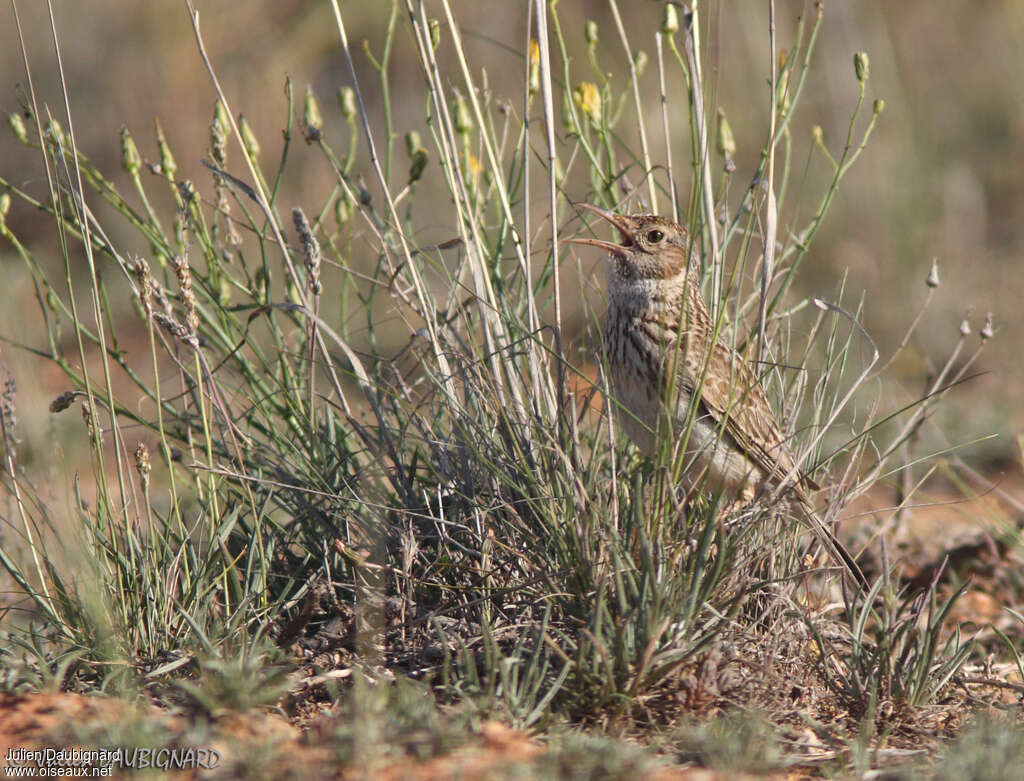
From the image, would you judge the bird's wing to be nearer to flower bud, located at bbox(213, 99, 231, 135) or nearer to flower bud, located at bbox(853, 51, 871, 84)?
flower bud, located at bbox(853, 51, 871, 84)

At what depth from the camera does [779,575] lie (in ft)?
10.4

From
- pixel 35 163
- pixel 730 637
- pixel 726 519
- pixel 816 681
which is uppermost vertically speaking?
pixel 35 163

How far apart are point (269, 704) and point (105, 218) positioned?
780cm

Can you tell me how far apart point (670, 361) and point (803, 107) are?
26.5 feet

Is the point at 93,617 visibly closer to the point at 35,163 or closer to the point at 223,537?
the point at 223,537

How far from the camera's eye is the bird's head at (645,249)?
3.72 meters

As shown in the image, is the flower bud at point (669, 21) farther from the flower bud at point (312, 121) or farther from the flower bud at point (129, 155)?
the flower bud at point (129, 155)

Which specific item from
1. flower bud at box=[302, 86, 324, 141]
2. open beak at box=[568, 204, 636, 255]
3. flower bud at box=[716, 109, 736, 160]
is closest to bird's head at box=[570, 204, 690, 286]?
open beak at box=[568, 204, 636, 255]

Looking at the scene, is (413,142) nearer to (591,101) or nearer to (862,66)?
(591,101)

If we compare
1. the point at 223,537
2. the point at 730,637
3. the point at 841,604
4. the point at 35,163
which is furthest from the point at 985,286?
the point at 35,163

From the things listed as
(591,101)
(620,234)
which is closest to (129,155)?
(591,101)

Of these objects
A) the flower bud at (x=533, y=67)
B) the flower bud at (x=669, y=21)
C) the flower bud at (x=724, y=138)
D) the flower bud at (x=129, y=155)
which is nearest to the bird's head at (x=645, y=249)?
the flower bud at (x=724, y=138)

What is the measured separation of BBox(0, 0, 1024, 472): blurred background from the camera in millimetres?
8297

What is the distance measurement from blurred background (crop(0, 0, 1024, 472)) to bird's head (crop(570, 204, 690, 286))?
4.12 metres
